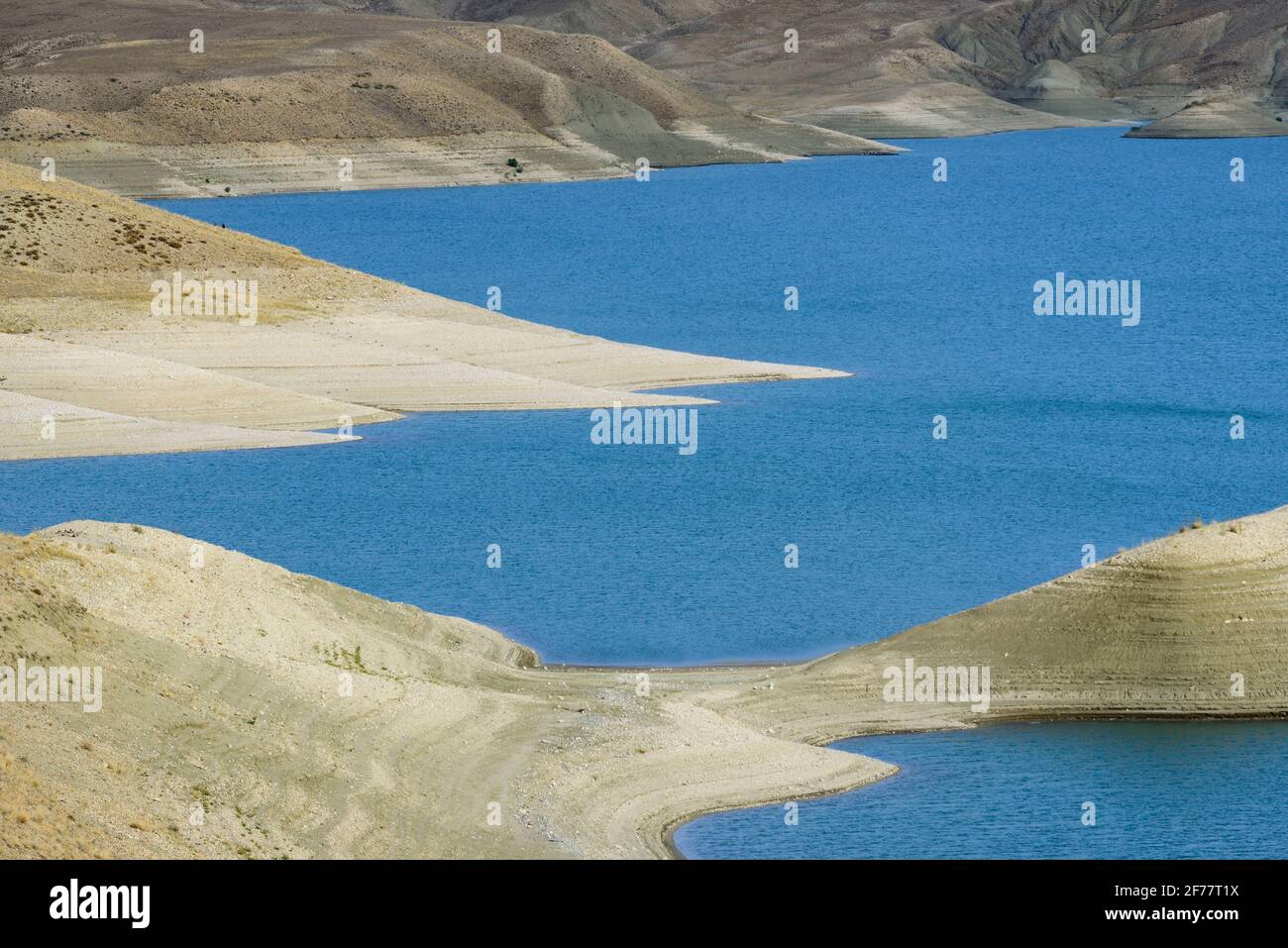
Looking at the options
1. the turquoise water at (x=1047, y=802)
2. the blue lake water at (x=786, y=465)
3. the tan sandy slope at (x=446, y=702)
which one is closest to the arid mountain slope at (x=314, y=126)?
the blue lake water at (x=786, y=465)

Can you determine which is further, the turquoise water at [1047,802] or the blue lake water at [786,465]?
the blue lake water at [786,465]

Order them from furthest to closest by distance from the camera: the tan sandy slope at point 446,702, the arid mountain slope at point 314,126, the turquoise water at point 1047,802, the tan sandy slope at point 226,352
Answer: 1. the arid mountain slope at point 314,126
2. the tan sandy slope at point 226,352
3. the turquoise water at point 1047,802
4. the tan sandy slope at point 446,702

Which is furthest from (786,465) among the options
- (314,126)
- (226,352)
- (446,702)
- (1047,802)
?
(314,126)

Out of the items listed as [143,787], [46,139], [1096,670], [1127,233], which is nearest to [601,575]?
[1096,670]

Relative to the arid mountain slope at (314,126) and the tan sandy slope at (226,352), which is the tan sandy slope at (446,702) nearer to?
the tan sandy slope at (226,352)
